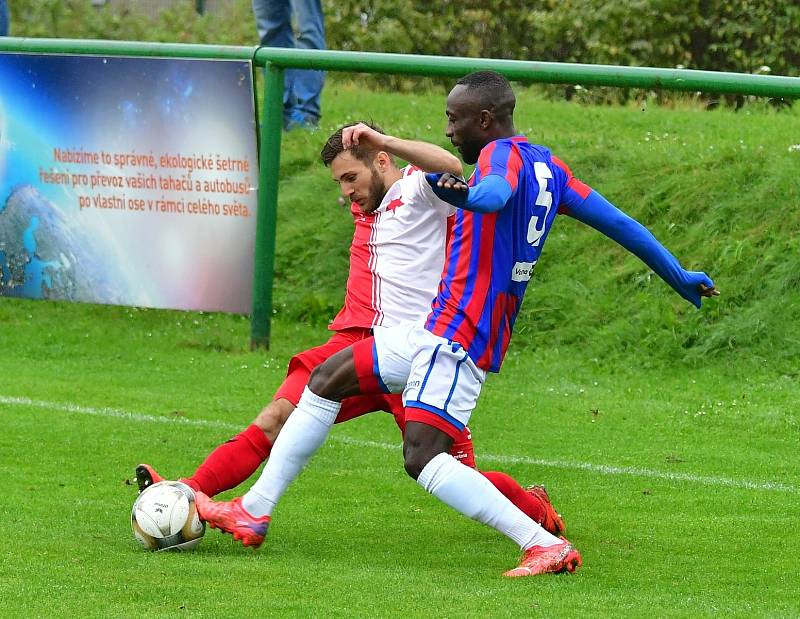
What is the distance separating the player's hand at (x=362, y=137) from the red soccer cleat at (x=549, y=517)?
4.84 feet

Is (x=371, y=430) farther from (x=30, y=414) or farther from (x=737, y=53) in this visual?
(x=737, y=53)

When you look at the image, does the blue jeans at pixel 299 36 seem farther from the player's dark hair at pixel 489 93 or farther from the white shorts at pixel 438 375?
the white shorts at pixel 438 375

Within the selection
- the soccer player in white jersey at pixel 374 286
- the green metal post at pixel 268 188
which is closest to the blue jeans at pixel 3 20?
the green metal post at pixel 268 188

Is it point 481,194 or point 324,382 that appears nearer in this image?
point 481,194

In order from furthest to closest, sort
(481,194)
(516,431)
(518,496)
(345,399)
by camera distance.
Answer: (516,431)
(518,496)
(345,399)
(481,194)

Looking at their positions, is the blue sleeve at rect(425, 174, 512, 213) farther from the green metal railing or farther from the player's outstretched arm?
the green metal railing

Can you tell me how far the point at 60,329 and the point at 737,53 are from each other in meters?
6.76

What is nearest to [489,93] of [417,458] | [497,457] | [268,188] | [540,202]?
[540,202]

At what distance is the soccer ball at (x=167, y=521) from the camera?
18.0 ft

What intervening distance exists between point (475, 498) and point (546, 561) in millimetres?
325

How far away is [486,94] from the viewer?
526 cm

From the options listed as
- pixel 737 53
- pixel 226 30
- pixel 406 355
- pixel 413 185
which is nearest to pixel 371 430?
pixel 413 185

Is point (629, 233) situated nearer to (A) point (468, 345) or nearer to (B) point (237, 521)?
(A) point (468, 345)

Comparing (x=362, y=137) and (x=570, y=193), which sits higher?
(x=362, y=137)
